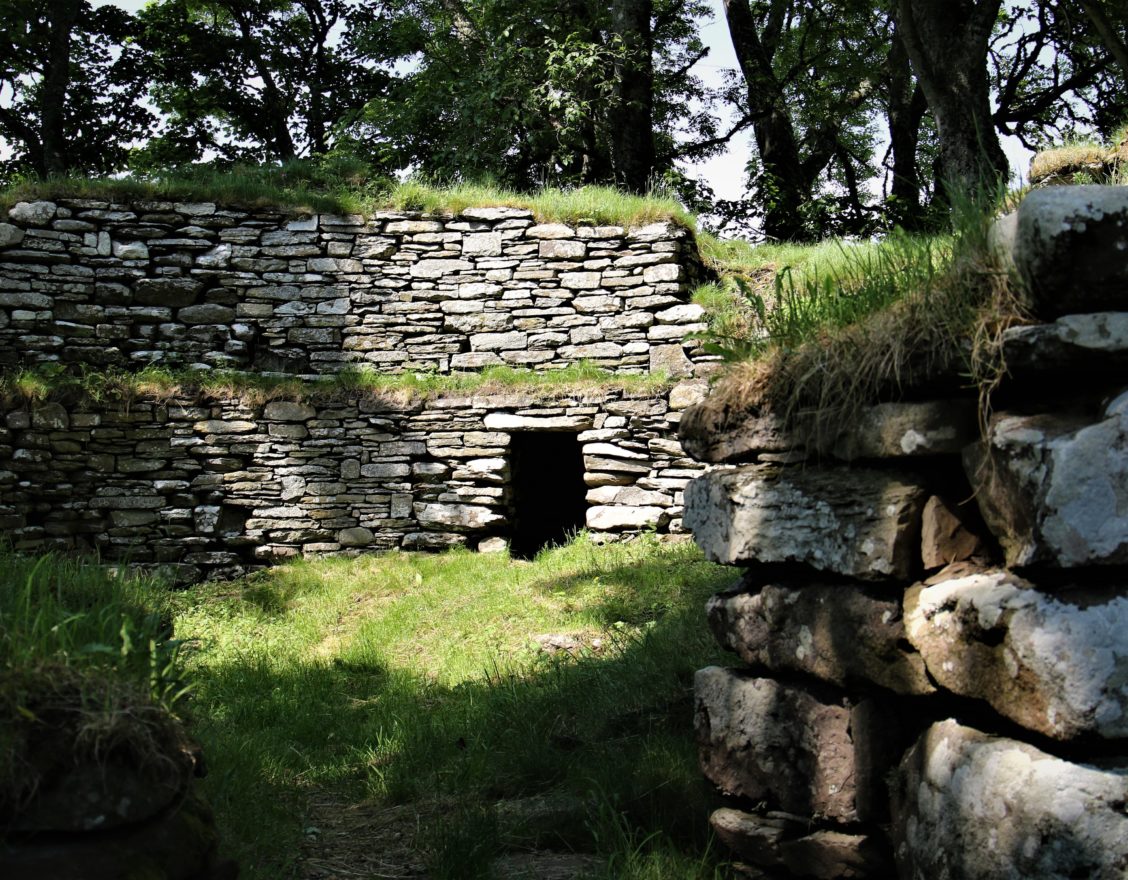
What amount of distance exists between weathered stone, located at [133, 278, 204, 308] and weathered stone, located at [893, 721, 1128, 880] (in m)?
8.58

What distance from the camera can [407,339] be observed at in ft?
31.9

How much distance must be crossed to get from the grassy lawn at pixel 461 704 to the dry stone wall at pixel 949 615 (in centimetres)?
58

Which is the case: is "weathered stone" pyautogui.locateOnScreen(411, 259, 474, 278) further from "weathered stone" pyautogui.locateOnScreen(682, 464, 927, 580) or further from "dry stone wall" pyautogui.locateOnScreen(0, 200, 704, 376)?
"weathered stone" pyautogui.locateOnScreen(682, 464, 927, 580)

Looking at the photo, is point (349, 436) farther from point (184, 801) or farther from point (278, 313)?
point (184, 801)

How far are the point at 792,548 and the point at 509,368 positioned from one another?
6.55 meters

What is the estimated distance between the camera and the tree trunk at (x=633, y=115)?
44.8 feet

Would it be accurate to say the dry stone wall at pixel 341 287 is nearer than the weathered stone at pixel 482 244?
Yes

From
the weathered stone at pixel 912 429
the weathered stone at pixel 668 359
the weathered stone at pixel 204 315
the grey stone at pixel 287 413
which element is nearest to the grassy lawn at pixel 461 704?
the grey stone at pixel 287 413

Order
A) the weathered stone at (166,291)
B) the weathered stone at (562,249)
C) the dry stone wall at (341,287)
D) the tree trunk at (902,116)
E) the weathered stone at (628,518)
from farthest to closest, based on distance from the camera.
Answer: the tree trunk at (902,116)
the weathered stone at (562,249)
the weathered stone at (166,291)
the dry stone wall at (341,287)
the weathered stone at (628,518)

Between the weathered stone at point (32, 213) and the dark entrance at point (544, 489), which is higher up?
the weathered stone at point (32, 213)

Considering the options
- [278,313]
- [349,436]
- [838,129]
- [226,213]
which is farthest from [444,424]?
[838,129]

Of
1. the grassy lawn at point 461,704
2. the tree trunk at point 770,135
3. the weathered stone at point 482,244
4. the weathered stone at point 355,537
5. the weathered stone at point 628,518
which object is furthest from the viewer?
the tree trunk at point 770,135

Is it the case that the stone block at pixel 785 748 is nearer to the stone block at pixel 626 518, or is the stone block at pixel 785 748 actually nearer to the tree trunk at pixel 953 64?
the stone block at pixel 626 518

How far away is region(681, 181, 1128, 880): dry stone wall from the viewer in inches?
87.9
